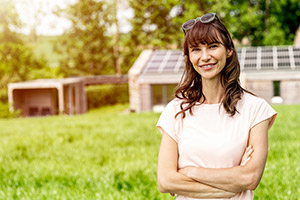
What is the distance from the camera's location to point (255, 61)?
28.0 m

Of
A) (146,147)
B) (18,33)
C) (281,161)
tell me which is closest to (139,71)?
(18,33)

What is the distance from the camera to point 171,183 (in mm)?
2848

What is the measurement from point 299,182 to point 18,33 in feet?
113

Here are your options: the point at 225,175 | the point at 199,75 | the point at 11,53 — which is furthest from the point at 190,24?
the point at 11,53

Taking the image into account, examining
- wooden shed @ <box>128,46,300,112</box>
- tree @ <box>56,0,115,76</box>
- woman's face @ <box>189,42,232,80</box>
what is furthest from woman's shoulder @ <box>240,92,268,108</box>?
tree @ <box>56,0,115,76</box>

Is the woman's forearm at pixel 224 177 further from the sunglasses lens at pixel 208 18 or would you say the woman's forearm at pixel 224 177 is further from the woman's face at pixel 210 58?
the sunglasses lens at pixel 208 18

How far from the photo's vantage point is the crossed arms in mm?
2705

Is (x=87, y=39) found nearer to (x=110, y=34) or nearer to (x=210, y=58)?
(x=110, y=34)

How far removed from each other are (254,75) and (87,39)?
2369cm

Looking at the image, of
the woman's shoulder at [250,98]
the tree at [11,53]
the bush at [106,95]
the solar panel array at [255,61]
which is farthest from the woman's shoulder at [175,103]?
the bush at [106,95]

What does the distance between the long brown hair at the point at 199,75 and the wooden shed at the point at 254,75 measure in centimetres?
2325

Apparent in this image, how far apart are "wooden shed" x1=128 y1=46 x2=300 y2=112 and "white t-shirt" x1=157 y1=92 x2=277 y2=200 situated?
77.0 ft

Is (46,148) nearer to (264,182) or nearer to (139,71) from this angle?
(264,182)

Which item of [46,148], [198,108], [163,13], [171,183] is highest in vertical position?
[163,13]
